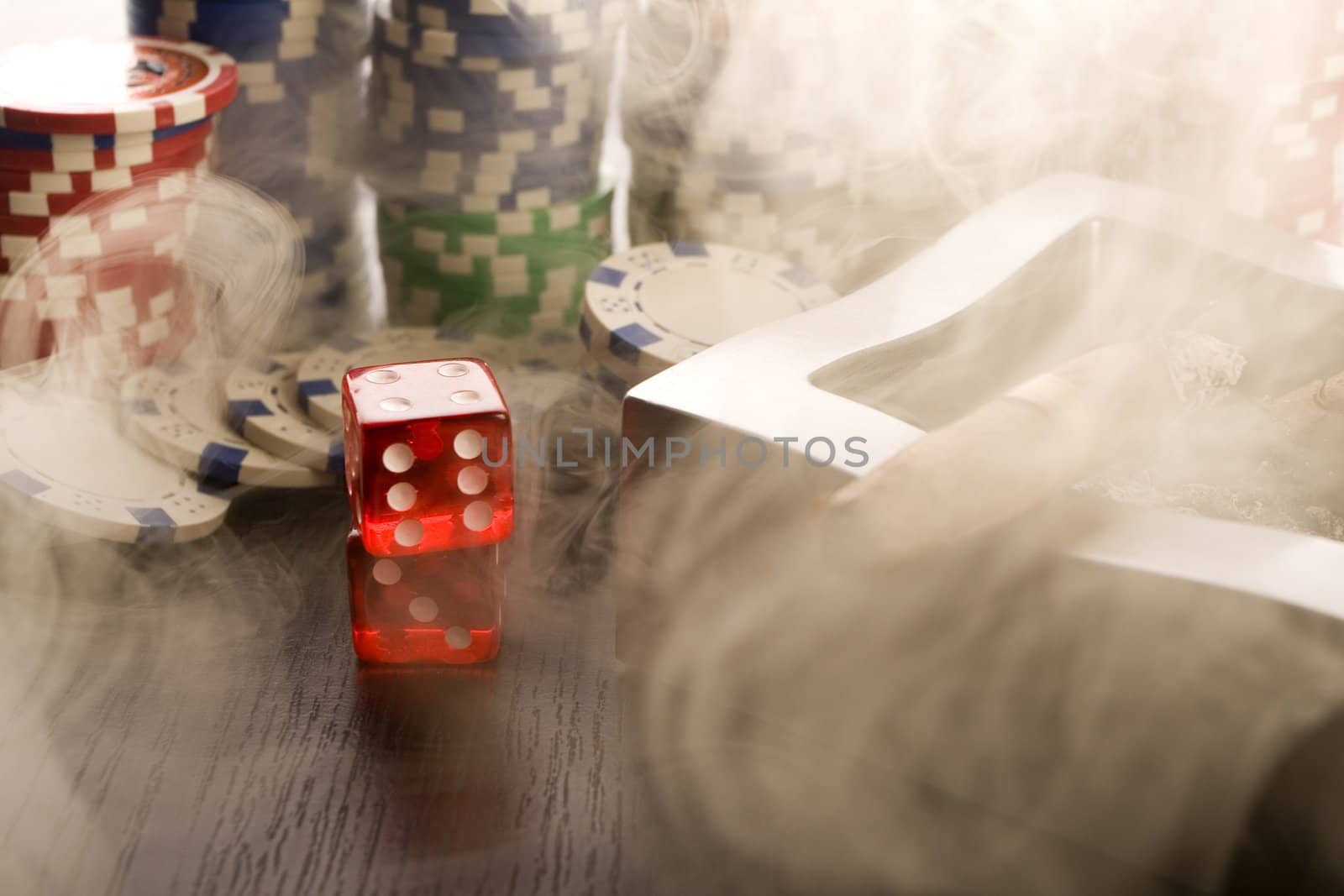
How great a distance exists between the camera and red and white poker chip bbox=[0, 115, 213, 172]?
1052mm

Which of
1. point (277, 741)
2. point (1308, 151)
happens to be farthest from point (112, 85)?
point (1308, 151)

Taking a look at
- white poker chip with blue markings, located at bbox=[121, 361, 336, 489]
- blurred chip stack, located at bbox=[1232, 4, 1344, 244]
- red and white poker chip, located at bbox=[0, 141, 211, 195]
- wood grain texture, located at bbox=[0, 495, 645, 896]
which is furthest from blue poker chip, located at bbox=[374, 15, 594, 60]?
blurred chip stack, located at bbox=[1232, 4, 1344, 244]

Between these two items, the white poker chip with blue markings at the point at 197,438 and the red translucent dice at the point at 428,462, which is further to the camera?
the white poker chip with blue markings at the point at 197,438

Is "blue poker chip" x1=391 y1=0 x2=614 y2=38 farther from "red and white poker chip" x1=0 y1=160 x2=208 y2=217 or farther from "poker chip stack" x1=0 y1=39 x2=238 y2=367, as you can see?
"red and white poker chip" x1=0 y1=160 x2=208 y2=217

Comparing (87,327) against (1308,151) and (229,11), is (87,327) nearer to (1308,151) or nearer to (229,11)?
(229,11)

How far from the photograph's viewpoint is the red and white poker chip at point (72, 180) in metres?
1.06

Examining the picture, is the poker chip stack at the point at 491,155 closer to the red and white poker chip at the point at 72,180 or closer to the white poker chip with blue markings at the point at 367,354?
the white poker chip with blue markings at the point at 367,354

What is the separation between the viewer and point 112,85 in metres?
1.11

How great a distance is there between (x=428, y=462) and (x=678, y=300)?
386 mm

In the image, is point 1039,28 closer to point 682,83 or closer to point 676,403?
point 682,83

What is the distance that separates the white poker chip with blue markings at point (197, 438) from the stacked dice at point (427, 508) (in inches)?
7.5

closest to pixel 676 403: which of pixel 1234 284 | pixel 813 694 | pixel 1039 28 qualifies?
pixel 813 694

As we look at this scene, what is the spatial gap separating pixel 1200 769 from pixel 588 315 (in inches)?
23.9

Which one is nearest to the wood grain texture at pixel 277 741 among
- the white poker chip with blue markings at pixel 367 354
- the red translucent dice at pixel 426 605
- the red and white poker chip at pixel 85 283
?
the red translucent dice at pixel 426 605
